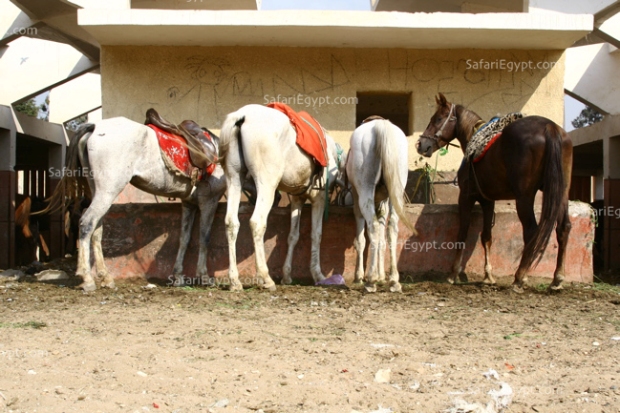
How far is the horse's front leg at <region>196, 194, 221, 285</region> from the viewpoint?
887cm

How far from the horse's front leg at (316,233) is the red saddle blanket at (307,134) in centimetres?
62

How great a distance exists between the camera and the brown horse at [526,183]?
7645 mm

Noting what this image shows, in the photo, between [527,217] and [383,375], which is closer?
[383,375]

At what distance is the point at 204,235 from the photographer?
889 cm

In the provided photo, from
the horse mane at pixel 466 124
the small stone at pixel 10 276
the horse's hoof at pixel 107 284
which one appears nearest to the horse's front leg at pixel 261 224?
the horse's hoof at pixel 107 284

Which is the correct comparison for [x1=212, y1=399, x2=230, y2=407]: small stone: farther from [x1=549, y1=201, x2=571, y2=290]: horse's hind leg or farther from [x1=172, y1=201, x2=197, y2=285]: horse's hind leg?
[x1=549, y1=201, x2=571, y2=290]: horse's hind leg

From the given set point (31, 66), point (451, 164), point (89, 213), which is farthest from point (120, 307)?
point (31, 66)

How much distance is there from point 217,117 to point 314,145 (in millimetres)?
3902

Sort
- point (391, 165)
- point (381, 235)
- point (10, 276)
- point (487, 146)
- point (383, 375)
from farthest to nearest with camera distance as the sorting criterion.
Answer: point (10, 276) < point (487, 146) < point (381, 235) < point (391, 165) < point (383, 375)

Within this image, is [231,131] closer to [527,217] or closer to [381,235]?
[381,235]

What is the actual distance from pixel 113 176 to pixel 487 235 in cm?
514

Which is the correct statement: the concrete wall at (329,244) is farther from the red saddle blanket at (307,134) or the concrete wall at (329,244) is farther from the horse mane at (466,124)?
the horse mane at (466,124)

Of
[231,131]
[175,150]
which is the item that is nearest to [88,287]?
[175,150]

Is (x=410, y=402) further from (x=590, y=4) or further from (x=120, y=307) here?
(x=590, y=4)
